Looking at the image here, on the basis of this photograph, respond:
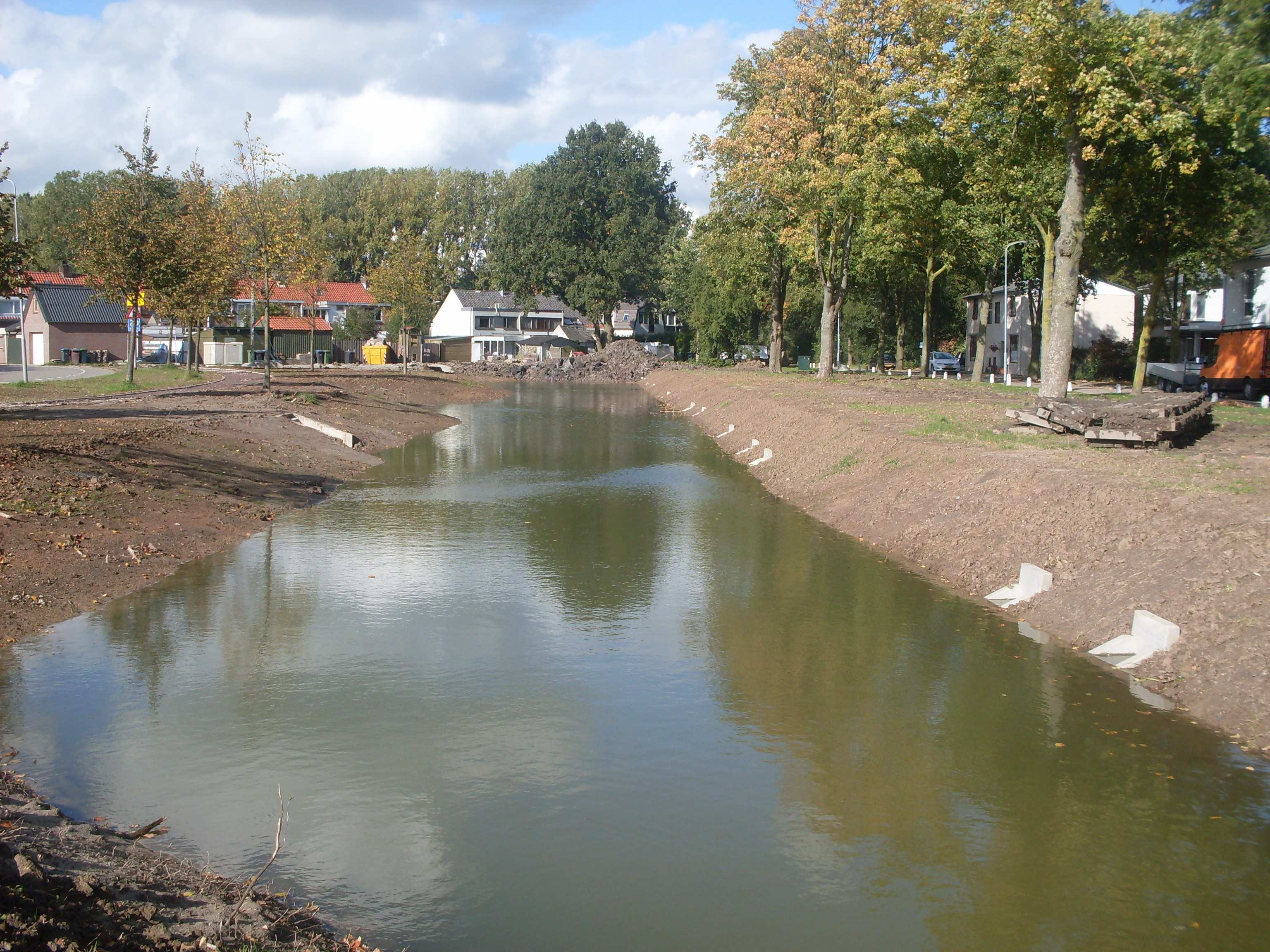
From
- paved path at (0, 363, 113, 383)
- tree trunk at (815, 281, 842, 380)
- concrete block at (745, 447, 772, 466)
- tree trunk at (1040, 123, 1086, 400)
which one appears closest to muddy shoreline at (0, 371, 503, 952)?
paved path at (0, 363, 113, 383)

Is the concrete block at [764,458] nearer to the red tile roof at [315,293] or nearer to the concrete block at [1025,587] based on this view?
the concrete block at [1025,587]

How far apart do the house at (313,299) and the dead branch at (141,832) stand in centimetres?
3611

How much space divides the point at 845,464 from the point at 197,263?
94.4 feet

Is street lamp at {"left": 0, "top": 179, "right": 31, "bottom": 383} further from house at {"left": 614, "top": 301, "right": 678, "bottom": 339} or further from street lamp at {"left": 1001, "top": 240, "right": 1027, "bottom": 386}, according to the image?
house at {"left": 614, "top": 301, "right": 678, "bottom": 339}

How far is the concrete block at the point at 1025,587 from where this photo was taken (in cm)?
1360

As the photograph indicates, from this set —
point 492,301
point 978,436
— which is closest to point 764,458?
point 978,436

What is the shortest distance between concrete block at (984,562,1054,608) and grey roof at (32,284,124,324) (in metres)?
62.6

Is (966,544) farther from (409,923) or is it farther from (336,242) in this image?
(336,242)

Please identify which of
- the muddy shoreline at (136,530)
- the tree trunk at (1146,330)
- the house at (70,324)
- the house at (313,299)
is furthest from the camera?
the house at (70,324)

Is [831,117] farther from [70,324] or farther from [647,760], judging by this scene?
[70,324]

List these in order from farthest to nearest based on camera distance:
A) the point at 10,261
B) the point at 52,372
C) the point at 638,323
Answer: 1. the point at 638,323
2. the point at 52,372
3. the point at 10,261

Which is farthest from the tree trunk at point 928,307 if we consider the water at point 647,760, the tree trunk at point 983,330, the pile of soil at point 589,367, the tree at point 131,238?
the water at point 647,760

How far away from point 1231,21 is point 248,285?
124ft

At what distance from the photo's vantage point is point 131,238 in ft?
120
